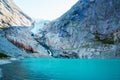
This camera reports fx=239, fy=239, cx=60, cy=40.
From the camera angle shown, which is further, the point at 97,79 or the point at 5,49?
the point at 5,49

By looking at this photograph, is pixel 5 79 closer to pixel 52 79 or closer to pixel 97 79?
pixel 52 79

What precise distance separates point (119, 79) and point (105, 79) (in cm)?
357

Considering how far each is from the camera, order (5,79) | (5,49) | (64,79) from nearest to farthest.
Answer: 1. (5,79)
2. (64,79)
3. (5,49)

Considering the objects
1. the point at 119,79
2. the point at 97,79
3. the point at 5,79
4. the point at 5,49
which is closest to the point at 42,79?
the point at 5,79

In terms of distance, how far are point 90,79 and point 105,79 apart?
345 centimetres

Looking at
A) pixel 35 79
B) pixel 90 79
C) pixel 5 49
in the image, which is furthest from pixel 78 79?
pixel 5 49

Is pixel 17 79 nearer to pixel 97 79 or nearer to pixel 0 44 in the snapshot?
pixel 97 79

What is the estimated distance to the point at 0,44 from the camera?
181000mm

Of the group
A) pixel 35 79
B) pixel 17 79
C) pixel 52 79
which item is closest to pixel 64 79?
pixel 52 79

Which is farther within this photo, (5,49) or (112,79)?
(5,49)

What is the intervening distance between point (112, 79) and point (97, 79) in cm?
343

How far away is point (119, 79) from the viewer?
5156cm

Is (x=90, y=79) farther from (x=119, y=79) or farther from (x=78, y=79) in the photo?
(x=119, y=79)

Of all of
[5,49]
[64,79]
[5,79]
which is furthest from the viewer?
[5,49]
